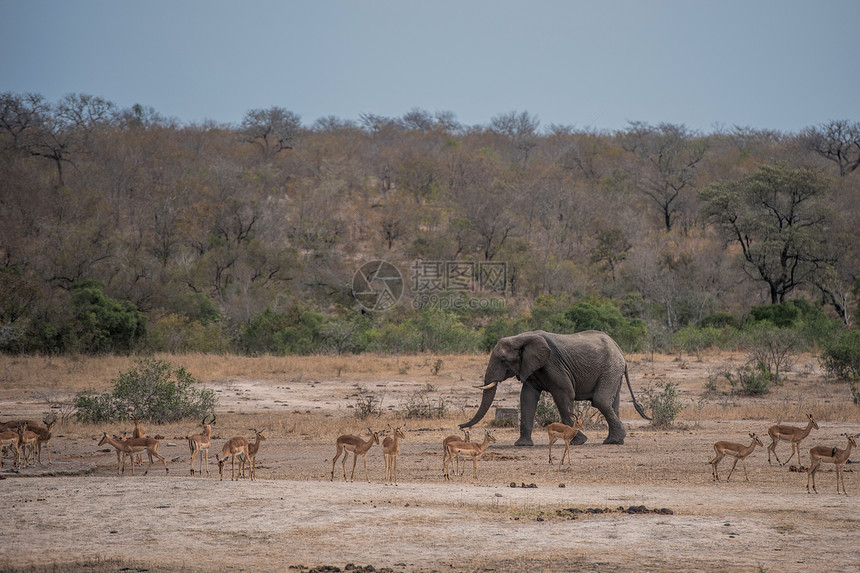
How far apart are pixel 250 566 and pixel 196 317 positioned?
28.6m

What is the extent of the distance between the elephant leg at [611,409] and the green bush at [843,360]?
9.86 metres

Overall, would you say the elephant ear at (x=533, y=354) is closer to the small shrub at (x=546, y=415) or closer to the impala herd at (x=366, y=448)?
the small shrub at (x=546, y=415)

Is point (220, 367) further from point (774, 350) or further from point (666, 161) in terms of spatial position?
point (666, 161)

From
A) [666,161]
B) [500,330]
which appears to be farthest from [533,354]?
[666,161]

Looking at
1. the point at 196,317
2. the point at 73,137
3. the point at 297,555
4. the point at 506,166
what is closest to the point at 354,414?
the point at 297,555

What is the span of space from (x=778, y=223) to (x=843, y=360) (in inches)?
740

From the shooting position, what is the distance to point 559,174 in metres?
61.0

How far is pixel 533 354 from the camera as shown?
15547 mm

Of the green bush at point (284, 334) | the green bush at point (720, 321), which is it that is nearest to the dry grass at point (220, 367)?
the green bush at point (284, 334)

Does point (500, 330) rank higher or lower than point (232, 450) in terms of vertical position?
higher

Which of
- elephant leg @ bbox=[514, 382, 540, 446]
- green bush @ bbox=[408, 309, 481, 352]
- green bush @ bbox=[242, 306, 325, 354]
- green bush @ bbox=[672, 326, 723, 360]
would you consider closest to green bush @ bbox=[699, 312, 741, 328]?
green bush @ bbox=[672, 326, 723, 360]

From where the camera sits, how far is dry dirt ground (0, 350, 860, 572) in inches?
317

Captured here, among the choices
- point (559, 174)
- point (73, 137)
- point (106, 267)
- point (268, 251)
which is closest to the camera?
point (106, 267)

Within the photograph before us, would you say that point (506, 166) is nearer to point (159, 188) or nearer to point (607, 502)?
point (159, 188)
